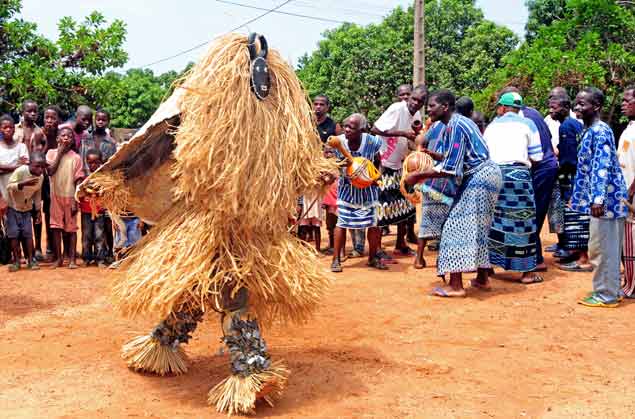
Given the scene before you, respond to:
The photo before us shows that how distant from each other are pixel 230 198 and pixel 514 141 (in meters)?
4.45

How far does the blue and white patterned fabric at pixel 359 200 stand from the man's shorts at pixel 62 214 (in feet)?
10.6

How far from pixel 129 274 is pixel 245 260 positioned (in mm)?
717

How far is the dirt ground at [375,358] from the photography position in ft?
13.8

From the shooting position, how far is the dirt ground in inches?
166

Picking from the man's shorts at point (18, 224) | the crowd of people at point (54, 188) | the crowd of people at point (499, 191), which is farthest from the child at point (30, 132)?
the crowd of people at point (499, 191)

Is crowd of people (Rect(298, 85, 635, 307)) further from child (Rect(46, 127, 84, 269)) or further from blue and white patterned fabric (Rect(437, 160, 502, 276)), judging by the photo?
child (Rect(46, 127, 84, 269))

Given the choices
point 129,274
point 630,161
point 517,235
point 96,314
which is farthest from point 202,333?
point 630,161

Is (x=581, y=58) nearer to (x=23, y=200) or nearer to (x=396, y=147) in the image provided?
(x=396, y=147)

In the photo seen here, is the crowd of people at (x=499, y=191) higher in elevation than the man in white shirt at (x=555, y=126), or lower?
lower

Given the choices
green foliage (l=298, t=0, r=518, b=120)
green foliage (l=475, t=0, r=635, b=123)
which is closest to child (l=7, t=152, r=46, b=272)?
green foliage (l=475, t=0, r=635, b=123)

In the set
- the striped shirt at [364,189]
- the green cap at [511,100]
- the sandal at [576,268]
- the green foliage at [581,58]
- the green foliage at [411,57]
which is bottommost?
the sandal at [576,268]

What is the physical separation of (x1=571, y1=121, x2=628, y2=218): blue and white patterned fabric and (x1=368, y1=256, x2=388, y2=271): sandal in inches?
102

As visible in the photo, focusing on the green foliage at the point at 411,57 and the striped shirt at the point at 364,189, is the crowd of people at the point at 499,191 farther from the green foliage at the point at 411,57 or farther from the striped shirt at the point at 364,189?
the green foliage at the point at 411,57

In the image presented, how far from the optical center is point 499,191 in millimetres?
7039
